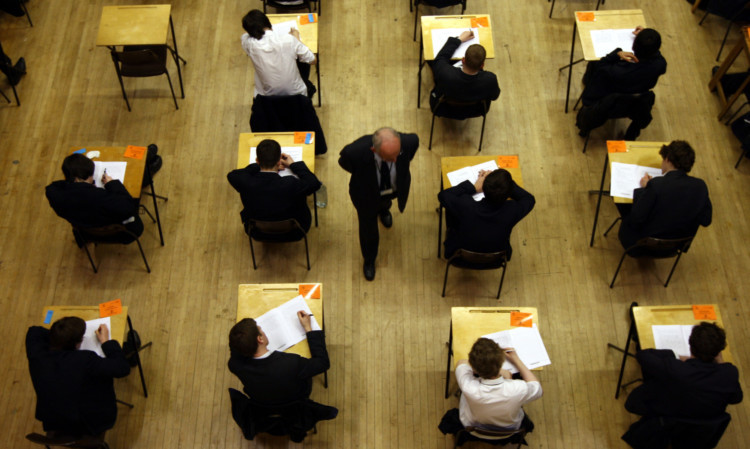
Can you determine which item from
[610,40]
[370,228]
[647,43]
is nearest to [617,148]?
[647,43]

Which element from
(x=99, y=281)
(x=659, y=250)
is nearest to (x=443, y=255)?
(x=659, y=250)

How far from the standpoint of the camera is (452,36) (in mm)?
5855

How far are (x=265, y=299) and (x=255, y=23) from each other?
2.28 meters

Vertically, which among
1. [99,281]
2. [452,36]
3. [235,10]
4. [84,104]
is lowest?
[99,281]

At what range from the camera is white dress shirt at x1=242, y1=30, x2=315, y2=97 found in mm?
5461

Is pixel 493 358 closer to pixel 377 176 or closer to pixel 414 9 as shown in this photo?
pixel 377 176

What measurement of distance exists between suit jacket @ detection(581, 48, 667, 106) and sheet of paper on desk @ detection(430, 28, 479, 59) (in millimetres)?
1101

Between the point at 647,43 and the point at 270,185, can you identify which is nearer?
the point at 270,185

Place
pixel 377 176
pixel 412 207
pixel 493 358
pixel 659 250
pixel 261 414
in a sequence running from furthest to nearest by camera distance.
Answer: pixel 412 207
pixel 659 250
pixel 377 176
pixel 261 414
pixel 493 358

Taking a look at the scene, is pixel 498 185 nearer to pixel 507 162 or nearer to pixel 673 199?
pixel 507 162

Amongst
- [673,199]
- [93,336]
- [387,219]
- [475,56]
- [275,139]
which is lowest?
[387,219]

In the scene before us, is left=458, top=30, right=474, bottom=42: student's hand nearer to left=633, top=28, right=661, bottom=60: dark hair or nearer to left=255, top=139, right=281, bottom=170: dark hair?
left=633, top=28, right=661, bottom=60: dark hair

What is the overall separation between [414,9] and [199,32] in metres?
2.28

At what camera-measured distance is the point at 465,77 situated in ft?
18.0
